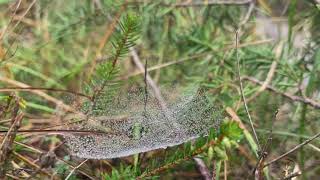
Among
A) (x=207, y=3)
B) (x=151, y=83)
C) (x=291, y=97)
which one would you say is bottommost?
(x=291, y=97)

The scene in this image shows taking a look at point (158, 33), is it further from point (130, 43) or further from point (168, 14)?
point (130, 43)

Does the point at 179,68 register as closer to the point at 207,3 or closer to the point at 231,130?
the point at 207,3

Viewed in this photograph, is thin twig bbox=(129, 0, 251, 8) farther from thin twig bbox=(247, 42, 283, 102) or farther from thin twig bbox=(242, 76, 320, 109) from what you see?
thin twig bbox=(242, 76, 320, 109)

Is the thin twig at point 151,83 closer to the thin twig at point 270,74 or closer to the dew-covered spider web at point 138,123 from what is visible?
the dew-covered spider web at point 138,123

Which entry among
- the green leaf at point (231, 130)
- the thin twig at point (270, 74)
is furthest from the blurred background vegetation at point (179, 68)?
the green leaf at point (231, 130)

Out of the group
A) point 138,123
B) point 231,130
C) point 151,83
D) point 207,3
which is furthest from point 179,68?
point 231,130

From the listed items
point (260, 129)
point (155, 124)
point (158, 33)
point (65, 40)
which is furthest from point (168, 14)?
point (155, 124)
